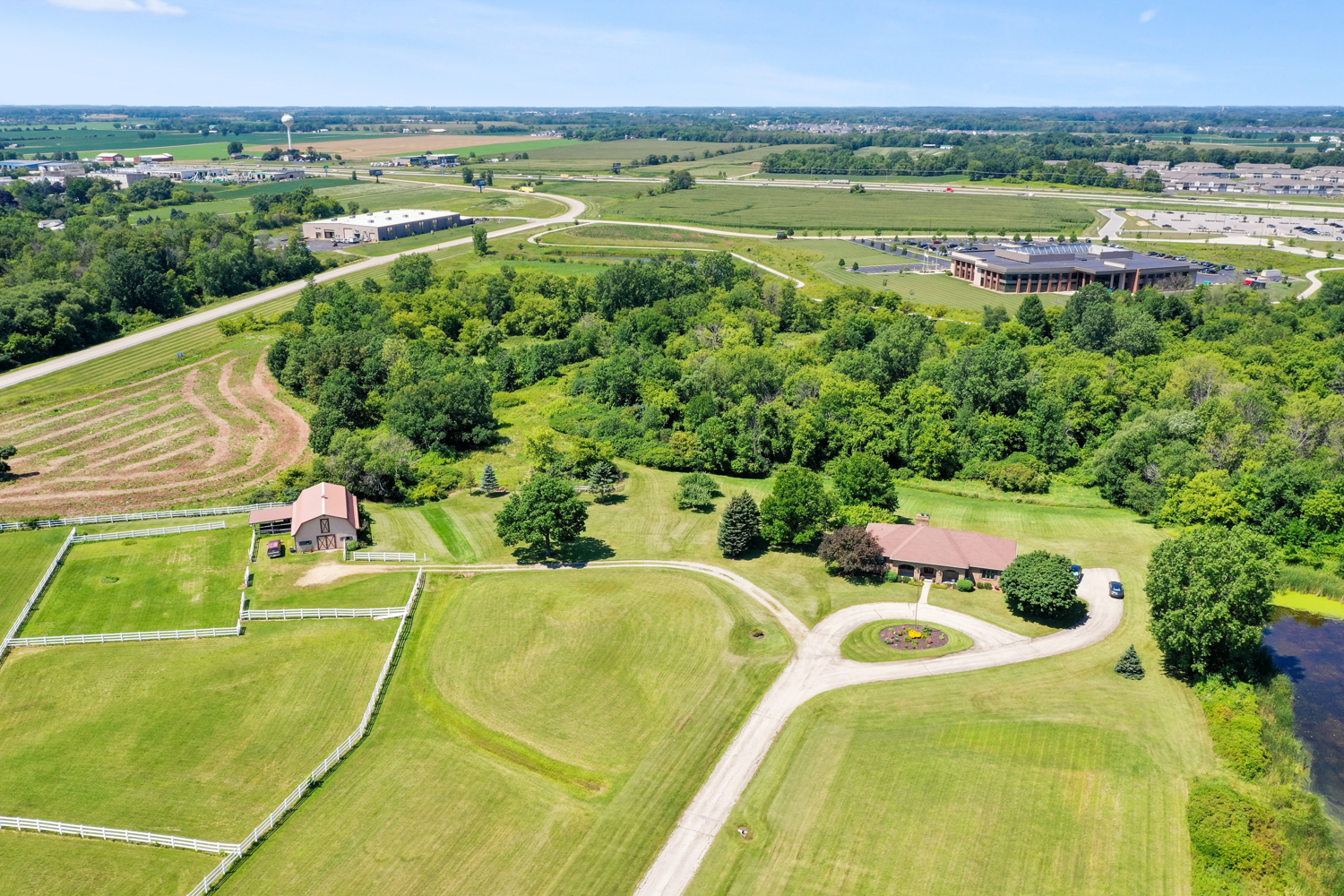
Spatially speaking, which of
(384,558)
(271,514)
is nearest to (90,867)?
(384,558)

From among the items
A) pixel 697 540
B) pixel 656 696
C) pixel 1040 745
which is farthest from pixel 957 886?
pixel 697 540

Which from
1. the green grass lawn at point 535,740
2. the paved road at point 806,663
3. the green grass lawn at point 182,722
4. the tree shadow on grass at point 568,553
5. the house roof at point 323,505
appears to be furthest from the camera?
the house roof at point 323,505

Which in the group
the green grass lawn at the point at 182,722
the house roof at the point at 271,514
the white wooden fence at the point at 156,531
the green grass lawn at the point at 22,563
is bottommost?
the green grass lawn at the point at 182,722

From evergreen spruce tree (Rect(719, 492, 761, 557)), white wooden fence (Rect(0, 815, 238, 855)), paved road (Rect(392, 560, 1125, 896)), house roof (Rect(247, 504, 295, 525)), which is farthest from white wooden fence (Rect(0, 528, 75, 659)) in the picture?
evergreen spruce tree (Rect(719, 492, 761, 557))

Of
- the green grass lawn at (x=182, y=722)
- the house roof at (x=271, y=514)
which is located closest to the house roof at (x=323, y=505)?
the house roof at (x=271, y=514)

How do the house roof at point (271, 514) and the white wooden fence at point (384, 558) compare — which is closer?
the white wooden fence at point (384, 558)

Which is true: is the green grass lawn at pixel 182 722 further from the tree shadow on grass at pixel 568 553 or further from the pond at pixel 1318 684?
the pond at pixel 1318 684

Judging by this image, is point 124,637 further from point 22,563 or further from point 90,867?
point 90,867
